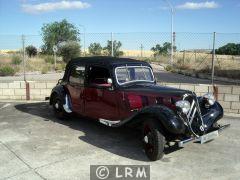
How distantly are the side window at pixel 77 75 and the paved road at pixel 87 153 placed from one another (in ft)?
3.55

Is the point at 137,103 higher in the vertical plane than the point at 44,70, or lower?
higher

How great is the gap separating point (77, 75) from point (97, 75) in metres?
0.77

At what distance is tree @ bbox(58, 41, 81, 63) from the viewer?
26.4 meters

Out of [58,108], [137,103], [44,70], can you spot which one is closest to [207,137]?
[137,103]

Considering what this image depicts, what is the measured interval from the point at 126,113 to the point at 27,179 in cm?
239

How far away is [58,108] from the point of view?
8.88 meters

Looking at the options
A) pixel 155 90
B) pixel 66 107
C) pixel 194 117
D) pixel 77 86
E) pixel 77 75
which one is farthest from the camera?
pixel 66 107

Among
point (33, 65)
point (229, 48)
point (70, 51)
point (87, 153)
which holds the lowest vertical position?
point (87, 153)

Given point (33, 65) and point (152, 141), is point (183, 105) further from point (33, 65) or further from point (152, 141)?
point (33, 65)

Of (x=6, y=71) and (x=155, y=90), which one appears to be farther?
A: (x=6, y=71)

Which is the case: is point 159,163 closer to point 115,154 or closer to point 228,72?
point 115,154

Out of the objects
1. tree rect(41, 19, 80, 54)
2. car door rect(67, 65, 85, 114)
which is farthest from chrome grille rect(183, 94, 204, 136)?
tree rect(41, 19, 80, 54)

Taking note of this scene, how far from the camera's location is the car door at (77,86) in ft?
25.9

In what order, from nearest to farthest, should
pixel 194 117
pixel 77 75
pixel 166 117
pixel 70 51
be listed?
pixel 166 117 → pixel 194 117 → pixel 77 75 → pixel 70 51
